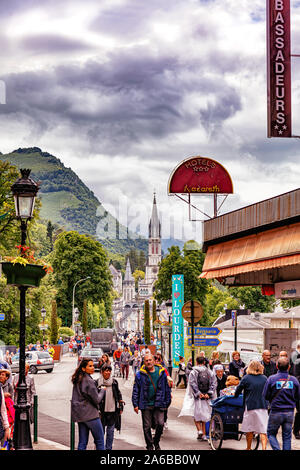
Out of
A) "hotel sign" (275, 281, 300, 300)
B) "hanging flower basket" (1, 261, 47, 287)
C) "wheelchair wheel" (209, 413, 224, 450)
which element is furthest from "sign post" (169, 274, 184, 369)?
"hanging flower basket" (1, 261, 47, 287)

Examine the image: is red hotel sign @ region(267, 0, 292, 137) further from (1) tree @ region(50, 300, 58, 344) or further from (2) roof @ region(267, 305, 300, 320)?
(1) tree @ region(50, 300, 58, 344)

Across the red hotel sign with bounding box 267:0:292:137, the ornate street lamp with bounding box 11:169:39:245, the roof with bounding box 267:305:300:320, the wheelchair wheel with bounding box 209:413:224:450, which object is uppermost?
the red hotel sign with bounding box 267:0:292:137

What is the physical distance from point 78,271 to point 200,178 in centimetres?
6213

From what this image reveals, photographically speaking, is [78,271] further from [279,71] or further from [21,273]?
[21,273]

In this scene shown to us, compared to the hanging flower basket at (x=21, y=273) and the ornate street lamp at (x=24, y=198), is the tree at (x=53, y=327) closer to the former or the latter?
the ornate street lamp at (x=24, y=198)

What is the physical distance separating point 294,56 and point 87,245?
70016 mm

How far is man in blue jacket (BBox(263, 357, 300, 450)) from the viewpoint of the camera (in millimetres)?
11805

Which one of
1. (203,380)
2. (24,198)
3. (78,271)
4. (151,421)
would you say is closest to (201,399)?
(203,380)

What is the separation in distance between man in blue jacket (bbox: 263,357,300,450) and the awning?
498 centimetres

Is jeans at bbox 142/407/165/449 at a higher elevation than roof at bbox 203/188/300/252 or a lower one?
lower

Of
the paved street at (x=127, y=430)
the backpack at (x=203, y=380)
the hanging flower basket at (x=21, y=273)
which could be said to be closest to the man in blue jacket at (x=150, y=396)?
the paved street at (x=127, y=430)

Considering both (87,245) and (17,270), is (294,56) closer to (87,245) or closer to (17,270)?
(17,270)

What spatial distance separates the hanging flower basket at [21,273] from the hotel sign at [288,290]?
939 cm

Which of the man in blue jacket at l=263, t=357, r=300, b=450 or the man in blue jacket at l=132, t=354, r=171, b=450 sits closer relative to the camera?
A: the man in blue jacket at l=263, t=357, r=300, b=450
